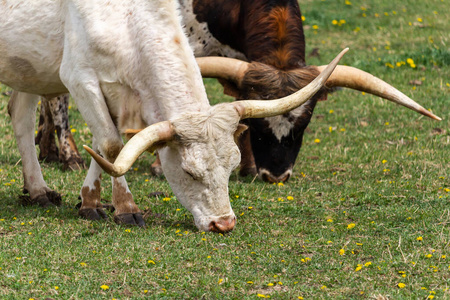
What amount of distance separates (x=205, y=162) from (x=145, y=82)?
2.48 ft

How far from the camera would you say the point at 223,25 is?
7.68 meters

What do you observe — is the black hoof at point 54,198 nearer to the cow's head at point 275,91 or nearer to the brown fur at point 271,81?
the cow's head at point 275,91

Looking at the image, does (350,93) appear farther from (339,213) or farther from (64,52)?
(64,52)

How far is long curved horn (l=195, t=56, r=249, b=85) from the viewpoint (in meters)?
7.09

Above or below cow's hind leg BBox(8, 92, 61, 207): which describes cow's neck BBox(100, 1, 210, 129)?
above

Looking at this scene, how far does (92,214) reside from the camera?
233 inches

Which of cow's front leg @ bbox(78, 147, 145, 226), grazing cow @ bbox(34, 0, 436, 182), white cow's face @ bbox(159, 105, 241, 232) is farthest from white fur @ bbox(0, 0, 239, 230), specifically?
grazing cow @ bbox(34, 0, 436, 182)

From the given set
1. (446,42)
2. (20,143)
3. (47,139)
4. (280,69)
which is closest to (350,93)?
(446,42)

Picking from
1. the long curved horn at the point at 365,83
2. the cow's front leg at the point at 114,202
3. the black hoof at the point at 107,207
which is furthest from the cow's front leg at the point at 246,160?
the cow's front leg at the point at 114,202

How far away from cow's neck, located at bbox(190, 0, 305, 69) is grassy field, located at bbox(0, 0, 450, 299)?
123cm

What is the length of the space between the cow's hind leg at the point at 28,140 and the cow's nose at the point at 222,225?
1.82 m

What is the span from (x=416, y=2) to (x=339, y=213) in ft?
34.8

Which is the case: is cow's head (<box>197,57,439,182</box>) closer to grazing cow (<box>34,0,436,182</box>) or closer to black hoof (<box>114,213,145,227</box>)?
grazing cow (<box>34,0,436,182</box>)

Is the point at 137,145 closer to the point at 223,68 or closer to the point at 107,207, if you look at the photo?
the point at 107,207
